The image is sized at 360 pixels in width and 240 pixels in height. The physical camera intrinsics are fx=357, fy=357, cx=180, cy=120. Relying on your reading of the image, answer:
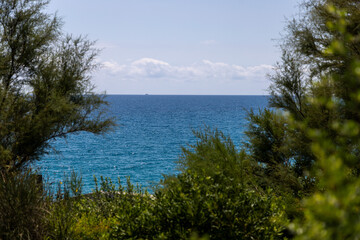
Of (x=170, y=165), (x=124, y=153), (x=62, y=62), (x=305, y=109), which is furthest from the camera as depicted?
(x=124, y=153)

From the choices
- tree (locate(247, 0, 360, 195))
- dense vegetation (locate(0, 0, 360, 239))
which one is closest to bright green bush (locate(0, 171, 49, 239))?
dense vegetation (locate(0, 0, 360, 239))

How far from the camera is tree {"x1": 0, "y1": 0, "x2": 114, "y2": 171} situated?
505 inches

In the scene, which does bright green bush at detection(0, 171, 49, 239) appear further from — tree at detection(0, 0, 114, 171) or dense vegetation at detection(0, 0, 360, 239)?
tree at detection(0, 0, 114, 171)

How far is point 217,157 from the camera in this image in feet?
24.4

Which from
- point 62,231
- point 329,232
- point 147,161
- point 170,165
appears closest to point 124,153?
point 147,161

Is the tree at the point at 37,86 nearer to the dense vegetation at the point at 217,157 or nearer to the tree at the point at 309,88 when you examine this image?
the dense vegetation at the point at 217,157

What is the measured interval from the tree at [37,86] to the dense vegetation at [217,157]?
0.05 m

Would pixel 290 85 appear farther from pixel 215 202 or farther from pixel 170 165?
pixel 170 165

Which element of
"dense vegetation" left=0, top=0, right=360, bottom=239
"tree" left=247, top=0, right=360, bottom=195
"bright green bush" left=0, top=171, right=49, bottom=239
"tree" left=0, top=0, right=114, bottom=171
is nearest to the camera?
"dense vegetation" left=0, top=0, right=360, bottom=239

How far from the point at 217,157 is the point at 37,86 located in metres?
9.25

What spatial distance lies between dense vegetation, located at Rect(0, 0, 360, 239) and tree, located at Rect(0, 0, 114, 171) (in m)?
0.05

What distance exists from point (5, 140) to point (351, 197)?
13.0 m

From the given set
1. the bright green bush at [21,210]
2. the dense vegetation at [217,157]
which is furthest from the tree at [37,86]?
the bright green bush at [21,210]

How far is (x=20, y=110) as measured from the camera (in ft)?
43.0
